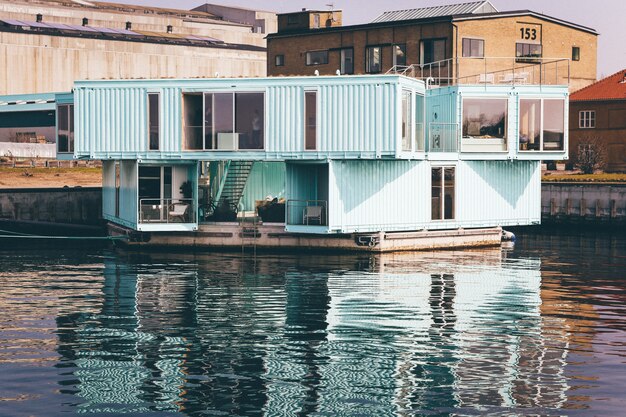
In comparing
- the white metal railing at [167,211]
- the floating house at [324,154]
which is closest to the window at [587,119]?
the floating house at [324,154]

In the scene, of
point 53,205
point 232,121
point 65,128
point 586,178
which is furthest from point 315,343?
point 586,178

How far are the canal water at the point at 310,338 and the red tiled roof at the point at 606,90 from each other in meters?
44.7

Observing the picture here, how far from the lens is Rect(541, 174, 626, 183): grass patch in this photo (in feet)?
257

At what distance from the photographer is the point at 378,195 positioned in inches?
2132

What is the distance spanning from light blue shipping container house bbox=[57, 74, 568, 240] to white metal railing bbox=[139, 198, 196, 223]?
0.06 meters

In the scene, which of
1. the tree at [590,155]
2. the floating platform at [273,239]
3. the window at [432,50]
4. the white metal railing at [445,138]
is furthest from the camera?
the tree at [590,155]

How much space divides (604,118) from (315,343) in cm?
6738

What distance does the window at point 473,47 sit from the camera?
281 ft

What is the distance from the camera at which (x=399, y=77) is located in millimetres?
52031

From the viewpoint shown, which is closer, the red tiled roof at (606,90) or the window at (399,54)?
the window at (399,54)

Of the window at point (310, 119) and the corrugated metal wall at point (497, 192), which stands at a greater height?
the window at point (310, 119)

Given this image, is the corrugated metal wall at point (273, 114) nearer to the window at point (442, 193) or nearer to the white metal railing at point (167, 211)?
the white metal railing at point (167, 211)

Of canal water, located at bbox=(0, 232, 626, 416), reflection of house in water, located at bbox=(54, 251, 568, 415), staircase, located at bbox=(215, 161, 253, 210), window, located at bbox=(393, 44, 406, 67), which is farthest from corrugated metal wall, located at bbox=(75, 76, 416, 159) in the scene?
window, located at bbox=(393, 44, 406, 67)

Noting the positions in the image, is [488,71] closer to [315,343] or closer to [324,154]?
[324,154]
